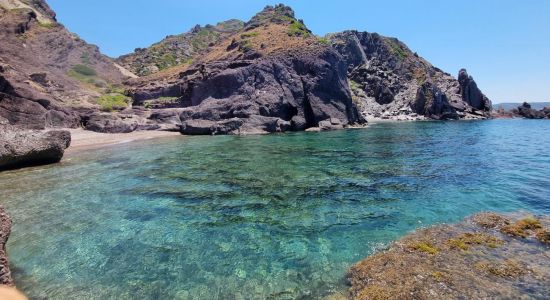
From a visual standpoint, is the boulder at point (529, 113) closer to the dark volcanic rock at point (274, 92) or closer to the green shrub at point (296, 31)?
the dark volcanic rock at point (274, 92)

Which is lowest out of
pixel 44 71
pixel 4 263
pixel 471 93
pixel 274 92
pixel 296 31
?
pixel 4 263

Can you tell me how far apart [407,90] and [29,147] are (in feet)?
400

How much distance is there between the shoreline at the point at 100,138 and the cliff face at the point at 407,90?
3114 inches

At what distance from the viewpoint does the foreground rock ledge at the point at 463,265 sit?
8.13 meters

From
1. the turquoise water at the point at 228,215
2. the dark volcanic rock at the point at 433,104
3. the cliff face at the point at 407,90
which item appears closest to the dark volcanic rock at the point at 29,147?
the turquoise water at the point at 228,215

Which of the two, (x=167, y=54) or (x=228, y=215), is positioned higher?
(x=167, y=54)

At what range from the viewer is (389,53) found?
6496 inches

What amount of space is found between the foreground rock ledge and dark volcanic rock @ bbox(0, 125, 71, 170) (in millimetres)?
25894

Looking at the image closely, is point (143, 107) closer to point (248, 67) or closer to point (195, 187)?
point (248, 67)

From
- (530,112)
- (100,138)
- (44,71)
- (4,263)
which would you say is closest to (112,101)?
(44,71)

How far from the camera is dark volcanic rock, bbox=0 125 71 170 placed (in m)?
23.0

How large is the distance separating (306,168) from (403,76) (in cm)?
14521

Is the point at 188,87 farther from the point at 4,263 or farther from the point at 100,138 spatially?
the point at 4,263

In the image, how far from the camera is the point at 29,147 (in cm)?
Result: 2414
